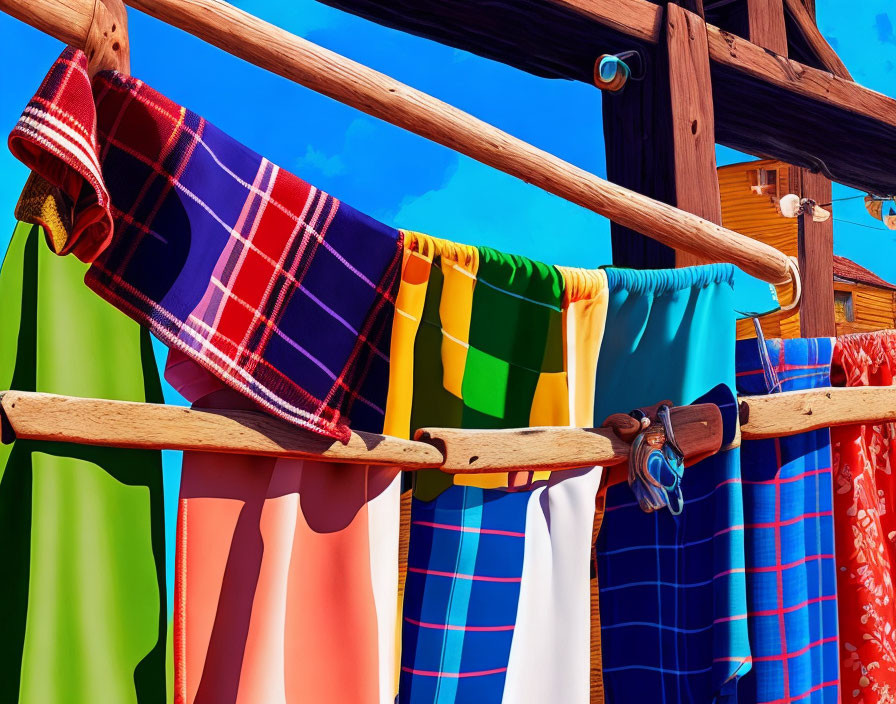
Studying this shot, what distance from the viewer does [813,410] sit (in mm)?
1466

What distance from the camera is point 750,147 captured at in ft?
7.11

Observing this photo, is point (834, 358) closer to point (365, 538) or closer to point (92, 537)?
point (365, 538)

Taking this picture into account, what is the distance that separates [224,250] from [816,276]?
2953 mm

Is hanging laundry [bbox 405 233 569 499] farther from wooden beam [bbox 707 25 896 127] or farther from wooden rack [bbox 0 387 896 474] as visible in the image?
wooden beam [bbox 707 25 896 127]

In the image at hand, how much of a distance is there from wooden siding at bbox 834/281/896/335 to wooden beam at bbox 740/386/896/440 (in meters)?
7.07

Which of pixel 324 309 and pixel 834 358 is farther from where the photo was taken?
pixel 834 358

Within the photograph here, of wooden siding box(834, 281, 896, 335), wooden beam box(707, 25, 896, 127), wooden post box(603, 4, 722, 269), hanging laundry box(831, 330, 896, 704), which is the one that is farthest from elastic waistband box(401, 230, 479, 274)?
wooden siding box(834, 281, 896, 335)

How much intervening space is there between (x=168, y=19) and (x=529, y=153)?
0.51 meters

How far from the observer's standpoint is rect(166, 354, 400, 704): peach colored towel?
998mm

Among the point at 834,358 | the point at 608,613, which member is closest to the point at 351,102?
the point at 608,613

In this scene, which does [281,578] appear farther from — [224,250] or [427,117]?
[427,117]

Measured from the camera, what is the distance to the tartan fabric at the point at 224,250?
90 centimetres

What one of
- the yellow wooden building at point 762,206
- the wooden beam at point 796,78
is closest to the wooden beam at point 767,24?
the wooden beam at point 796,78

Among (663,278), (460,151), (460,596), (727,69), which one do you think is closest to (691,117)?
(727,69)
